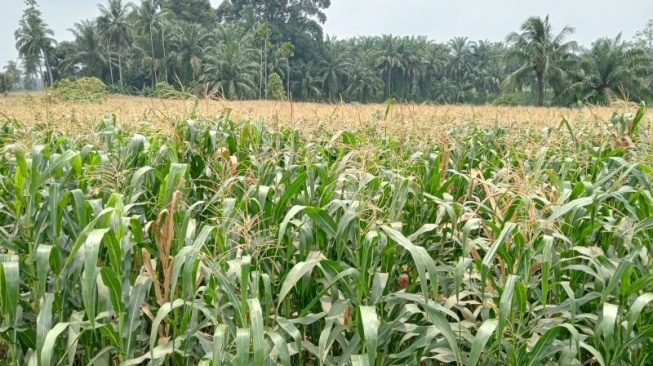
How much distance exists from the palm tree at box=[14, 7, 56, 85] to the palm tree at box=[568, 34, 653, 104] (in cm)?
4703

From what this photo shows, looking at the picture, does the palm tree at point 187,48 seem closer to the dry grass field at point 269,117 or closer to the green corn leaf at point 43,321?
the dry grass field at point 269,117

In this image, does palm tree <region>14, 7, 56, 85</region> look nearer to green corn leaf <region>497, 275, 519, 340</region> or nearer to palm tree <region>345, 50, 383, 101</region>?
palm tree <region>345, 50, 383, 101</region>

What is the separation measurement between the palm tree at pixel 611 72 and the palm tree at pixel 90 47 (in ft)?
144

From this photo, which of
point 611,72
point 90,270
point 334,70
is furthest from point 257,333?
point 334,70

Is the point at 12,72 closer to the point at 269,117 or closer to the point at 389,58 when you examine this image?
the point at 389,58

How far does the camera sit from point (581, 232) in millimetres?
2006

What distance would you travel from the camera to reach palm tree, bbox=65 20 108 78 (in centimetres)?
4953

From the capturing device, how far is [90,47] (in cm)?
5009

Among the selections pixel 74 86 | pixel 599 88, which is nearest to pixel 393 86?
pixel 599 88

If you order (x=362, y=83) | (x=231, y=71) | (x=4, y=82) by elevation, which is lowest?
(x=362, y=83)

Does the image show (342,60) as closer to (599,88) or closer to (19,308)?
(599,88)


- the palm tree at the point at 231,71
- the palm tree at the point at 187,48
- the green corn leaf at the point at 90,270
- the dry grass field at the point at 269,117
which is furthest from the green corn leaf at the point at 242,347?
the palm tree at the point at 187,48

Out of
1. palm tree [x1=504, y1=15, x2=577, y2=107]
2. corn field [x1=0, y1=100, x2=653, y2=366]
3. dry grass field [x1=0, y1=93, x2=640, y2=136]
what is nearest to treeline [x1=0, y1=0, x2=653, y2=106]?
palm tree [x1=504, y1=15, x2=577, y2=107]

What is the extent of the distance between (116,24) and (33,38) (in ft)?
27.8
